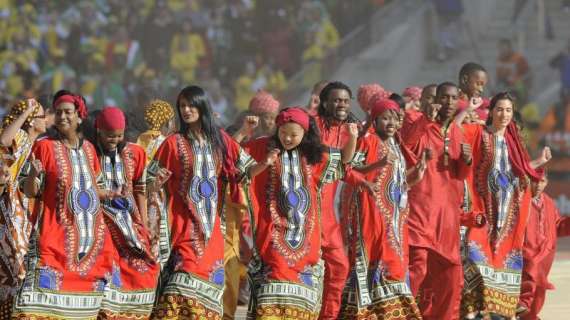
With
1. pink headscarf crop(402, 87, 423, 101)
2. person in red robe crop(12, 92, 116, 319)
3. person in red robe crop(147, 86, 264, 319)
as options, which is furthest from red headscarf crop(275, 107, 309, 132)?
pink headscarf crop(402, 87, 423, 101)

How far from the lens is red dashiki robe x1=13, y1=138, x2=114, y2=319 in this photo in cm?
912

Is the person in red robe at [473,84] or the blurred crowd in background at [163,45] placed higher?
the blurred crowd in background at [163,45]

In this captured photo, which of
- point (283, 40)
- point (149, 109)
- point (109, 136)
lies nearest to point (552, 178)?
point (283, 40)

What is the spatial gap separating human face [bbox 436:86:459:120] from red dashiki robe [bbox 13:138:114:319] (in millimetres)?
2981

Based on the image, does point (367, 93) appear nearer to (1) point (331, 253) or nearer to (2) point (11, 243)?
(1) point (331, 253)

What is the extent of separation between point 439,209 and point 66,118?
318 cm

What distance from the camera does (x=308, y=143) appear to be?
33.2ft

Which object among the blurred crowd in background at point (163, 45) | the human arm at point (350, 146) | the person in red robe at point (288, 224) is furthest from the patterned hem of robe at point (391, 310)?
the blurred crowd in background at point (163, 45)

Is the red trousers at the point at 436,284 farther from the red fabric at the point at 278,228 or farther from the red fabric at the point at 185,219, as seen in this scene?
the red fabric at the point at 185,219

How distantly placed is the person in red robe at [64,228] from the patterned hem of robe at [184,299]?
1.72 ft

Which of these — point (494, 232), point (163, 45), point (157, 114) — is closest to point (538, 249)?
point (494, 232)

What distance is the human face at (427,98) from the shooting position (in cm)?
1150

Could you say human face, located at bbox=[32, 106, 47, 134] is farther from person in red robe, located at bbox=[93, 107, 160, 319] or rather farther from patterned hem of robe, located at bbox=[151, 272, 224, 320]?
patterned hem of robe, located at bbox=[151, 272, 224, 320]

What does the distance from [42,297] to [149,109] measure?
2.56 meters
